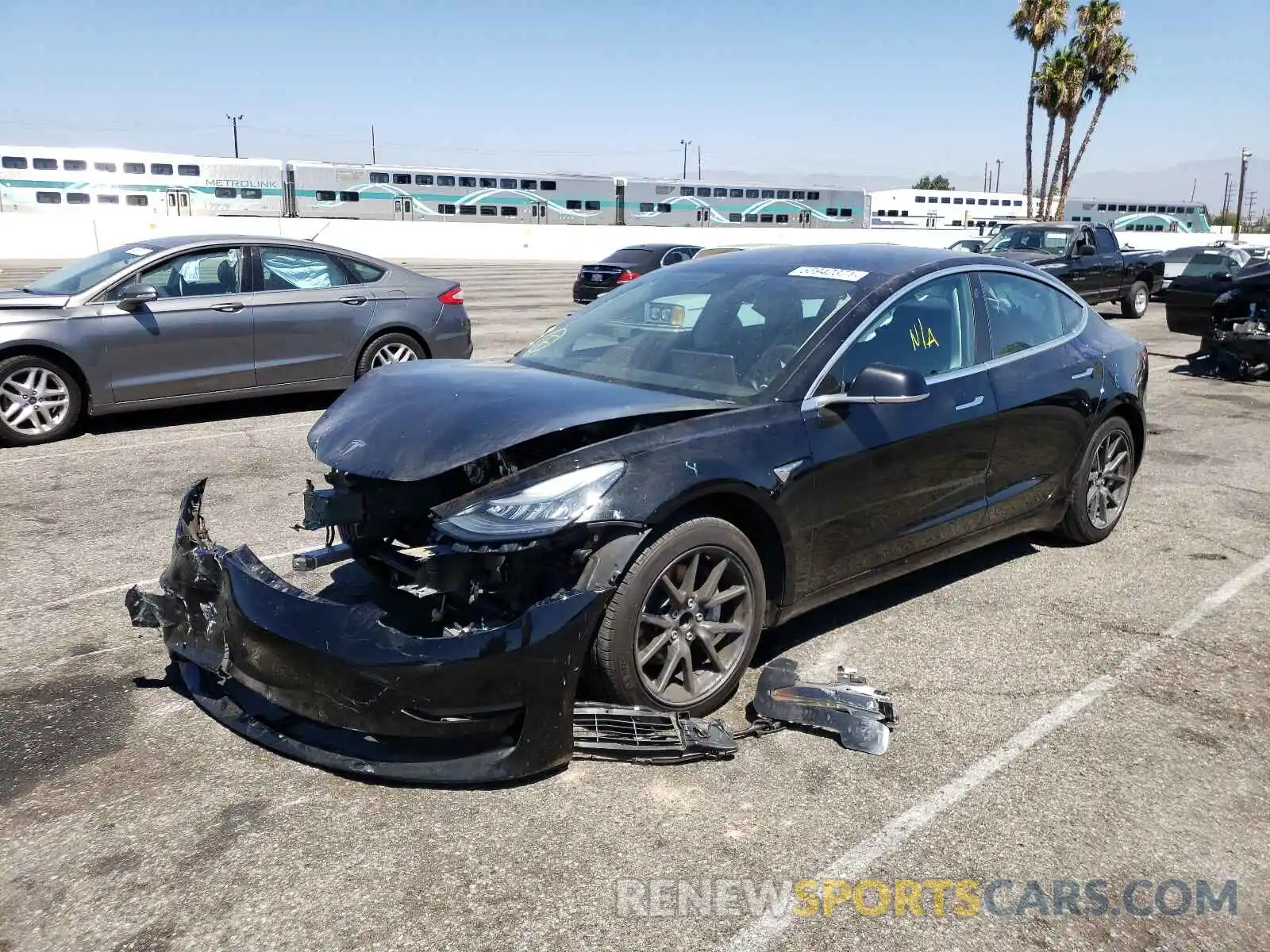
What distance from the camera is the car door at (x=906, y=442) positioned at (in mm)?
4121

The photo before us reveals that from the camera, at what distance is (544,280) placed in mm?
28594

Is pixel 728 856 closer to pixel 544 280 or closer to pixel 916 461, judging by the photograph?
pixel 916 461

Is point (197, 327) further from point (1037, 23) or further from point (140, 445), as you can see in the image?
point (1037, 23)

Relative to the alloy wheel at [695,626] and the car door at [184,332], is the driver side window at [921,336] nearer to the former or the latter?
the alloy wheel at [695,626]

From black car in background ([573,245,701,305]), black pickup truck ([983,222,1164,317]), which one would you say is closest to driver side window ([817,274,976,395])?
black pickup truck ([983,222,1164,317])

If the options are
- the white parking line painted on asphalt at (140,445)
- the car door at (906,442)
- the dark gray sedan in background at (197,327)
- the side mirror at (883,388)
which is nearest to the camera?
the side mirror at (883,388)

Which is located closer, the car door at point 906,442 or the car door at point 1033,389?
the car door at point 906,442

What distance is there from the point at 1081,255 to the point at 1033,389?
1483cm

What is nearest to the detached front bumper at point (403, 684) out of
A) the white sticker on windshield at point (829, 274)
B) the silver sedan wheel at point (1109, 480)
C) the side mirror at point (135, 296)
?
the white sticker on windshield at point (829, 274)

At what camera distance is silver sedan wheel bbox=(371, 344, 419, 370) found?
9.72 meters

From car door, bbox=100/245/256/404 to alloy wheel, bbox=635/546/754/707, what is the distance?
20.9ft

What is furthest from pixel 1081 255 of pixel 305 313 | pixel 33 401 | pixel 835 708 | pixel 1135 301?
pixel 835 708

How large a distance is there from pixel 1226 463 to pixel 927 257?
474cm

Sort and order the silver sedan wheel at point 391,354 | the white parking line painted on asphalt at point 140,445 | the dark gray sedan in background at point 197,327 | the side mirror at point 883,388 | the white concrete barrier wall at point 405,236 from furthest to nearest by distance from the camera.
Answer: the white concrete barrier wall at point 405,236, the silver sedan wheel at point 391,354, the dark gray sedan in background at point 197,327, the white parking line painted on asphalt at point 140,445, the side mirror at point 883,388
